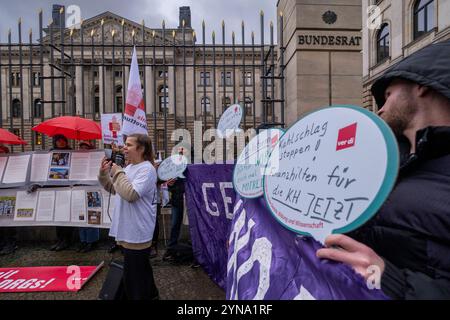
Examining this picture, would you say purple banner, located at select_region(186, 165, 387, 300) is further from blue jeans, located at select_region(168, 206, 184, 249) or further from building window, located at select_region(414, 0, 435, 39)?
building window, located at select_region(414, 0, 435, 39)

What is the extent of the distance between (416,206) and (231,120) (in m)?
2.66

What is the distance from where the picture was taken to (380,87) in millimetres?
1432

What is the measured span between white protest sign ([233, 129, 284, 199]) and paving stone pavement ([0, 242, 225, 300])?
→ 173cm

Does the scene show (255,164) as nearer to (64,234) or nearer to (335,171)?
(335,171)

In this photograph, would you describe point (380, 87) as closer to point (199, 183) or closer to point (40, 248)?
point (199, 183)

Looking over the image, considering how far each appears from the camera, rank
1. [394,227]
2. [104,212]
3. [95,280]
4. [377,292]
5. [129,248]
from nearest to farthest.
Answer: [377,292] < [394,227] < [129,248] < [95,280] < [104,212]

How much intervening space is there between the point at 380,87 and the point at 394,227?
772 mm

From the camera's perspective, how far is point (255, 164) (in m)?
1.90

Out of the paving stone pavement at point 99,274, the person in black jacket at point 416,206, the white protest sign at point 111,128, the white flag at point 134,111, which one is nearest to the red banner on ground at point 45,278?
the paving stone pavement at point 99,274

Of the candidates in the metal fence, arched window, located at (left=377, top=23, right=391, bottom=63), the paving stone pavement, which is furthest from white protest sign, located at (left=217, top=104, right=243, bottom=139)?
arched window, located at (left=377, top=23, right=391, bottom=63)

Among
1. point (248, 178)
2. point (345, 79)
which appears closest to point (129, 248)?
point (248, 178)

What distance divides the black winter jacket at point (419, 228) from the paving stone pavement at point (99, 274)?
2.51 metres

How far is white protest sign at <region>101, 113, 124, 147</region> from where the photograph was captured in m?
4.85

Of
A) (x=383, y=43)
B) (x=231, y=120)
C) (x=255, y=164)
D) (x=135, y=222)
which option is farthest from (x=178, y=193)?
(x=383, y=43)
